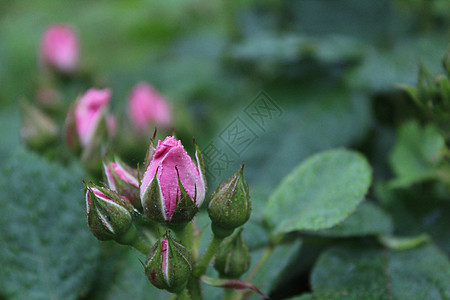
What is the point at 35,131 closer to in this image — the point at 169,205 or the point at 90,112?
the point at 90,112

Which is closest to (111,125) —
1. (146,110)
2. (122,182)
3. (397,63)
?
(146,110)

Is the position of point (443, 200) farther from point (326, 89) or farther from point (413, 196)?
point (326, 89)

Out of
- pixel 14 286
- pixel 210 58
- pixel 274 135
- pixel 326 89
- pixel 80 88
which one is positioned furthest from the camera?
pixel 210 58

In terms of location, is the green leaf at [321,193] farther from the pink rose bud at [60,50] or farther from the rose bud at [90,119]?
the pink rose bud at [60,50]

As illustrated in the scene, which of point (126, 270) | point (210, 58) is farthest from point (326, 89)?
point (126, 270)

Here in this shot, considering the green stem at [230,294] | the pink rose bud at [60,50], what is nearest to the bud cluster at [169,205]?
the green stem at [230,294]

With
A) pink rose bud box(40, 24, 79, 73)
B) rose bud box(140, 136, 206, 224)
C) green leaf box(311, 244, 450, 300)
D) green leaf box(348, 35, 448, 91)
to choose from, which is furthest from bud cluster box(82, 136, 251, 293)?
pink rose bud box(40, 24, 79, 73)
